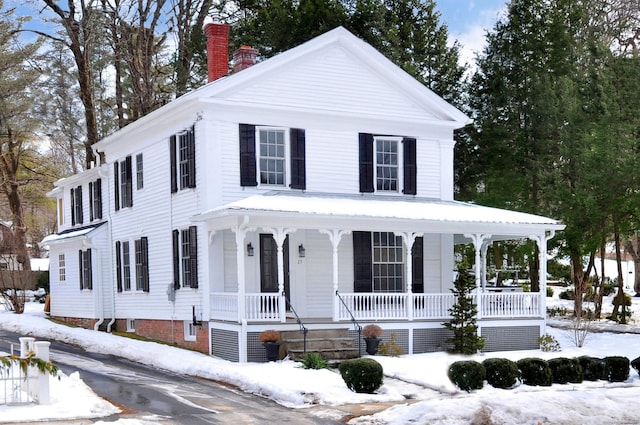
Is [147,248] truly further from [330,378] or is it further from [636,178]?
[636,178]

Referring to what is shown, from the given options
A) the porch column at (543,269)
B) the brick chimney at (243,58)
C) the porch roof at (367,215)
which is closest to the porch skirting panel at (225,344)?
the porch roof at (367,215)

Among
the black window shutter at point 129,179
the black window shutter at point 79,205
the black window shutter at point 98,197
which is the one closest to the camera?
the black window shutter at point 129,179

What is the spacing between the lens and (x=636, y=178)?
26.6 meters

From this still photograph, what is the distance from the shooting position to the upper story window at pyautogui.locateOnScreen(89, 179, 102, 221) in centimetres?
2761

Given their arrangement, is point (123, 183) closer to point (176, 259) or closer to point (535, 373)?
point (176, 259)

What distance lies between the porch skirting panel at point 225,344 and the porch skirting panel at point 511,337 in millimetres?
6476

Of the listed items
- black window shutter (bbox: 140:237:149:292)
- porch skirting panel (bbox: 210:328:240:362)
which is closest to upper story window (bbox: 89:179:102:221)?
black window shutter (bbox: 140:237:149:292)

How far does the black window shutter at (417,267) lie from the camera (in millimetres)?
22516

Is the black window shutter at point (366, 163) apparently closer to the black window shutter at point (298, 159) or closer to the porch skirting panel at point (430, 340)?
the black window shutter at point (298, 159)

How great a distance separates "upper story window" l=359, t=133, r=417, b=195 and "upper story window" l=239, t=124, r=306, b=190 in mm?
2007

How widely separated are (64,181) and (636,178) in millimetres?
20253

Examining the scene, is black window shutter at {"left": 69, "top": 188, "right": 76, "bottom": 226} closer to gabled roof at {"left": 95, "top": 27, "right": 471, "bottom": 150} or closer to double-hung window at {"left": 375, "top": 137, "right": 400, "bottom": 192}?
gabled roof at {"left": 95, "top": 27, "right": 471, "bottom": 150}

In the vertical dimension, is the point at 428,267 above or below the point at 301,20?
below

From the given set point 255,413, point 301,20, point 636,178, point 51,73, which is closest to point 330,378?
point 255,413
